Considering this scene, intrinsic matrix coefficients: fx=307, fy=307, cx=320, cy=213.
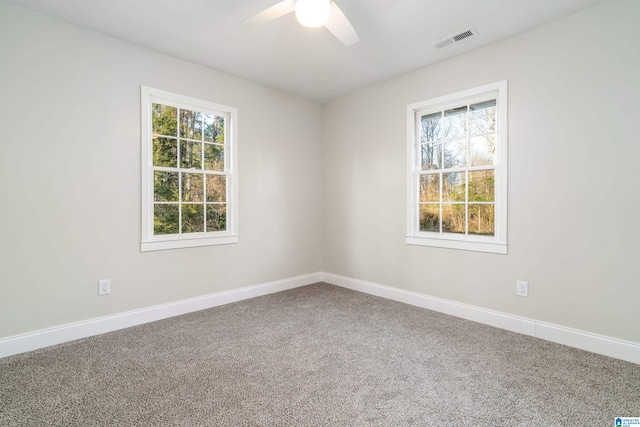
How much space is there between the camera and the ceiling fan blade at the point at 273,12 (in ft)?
6.91

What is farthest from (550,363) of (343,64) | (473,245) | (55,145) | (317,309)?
(55,145)

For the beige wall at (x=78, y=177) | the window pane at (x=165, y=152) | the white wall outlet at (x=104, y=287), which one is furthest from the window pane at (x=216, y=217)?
the white wall outlet at (x=104, y=287)

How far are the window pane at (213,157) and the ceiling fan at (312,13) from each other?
1671 mm

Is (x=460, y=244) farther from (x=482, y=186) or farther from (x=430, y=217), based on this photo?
(x=482, y=186)

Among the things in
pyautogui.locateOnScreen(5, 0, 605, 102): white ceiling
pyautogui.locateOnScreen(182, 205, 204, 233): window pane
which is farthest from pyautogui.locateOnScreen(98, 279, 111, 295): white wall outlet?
pyautogui.locateOnScreen(5, 0, 605, 102): white ceiling

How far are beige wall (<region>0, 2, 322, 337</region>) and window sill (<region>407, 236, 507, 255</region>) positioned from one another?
222 cm

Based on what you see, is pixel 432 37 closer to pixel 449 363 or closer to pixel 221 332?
pixel 449 363

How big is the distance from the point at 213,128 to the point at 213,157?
1.14 feet

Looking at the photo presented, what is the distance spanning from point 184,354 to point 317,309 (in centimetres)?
151

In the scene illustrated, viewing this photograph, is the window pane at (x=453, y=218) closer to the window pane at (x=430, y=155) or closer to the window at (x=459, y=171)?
the window at (x=459, y=171)

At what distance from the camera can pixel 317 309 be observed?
3525 millimetres

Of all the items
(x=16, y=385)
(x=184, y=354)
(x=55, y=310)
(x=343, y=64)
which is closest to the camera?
(x=16, y=385)

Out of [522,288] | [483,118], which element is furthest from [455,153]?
[522,288]

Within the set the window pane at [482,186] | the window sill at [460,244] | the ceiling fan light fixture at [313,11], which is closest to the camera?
the ceiling fan light fixture at [313,11]
